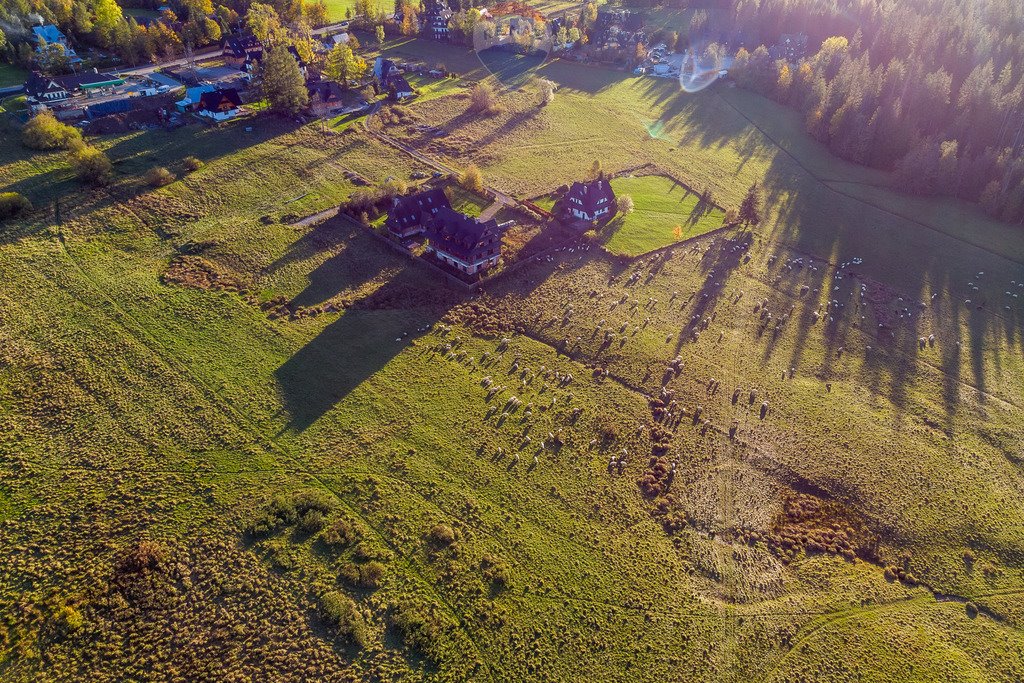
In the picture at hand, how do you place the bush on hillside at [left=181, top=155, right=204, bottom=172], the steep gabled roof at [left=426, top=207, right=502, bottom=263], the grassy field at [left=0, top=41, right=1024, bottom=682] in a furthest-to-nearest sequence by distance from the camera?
the bush on hillside at [left=181, top=155, right=204, bottom=172], the steep gabled roof at [left=426, top=207, right=502, bottom=263], the grassy field at [left=0, top=41, right=1024, bottom=682]

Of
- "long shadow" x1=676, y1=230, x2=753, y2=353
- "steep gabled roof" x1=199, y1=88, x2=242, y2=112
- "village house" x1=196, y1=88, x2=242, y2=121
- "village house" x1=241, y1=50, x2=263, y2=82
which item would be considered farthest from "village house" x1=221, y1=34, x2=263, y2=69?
"long shadow" x1=676, y1=230, x2=753, y2=353

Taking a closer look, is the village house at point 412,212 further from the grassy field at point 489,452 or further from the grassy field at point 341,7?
the grassy field at point 341,7

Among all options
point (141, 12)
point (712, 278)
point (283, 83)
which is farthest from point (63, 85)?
point (712, 278)

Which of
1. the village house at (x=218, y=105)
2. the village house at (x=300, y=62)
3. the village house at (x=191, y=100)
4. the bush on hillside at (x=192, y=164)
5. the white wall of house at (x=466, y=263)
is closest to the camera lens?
the white wall of house at (x=466, y=263)

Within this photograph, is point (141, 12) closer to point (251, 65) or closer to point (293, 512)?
point (251, 65)

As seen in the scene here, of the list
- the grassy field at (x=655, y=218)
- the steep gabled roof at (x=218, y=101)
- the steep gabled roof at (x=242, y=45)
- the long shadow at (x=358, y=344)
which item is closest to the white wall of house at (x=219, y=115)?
the steep gabled roof at (x=218, y=101)

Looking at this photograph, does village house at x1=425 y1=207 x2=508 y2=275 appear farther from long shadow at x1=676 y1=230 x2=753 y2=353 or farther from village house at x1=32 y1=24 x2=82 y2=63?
village house at x1=32 y1=24 x2=82 y2=63

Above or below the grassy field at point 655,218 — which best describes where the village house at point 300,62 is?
above

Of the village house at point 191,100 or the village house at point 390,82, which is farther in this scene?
the village house at point 390,82
